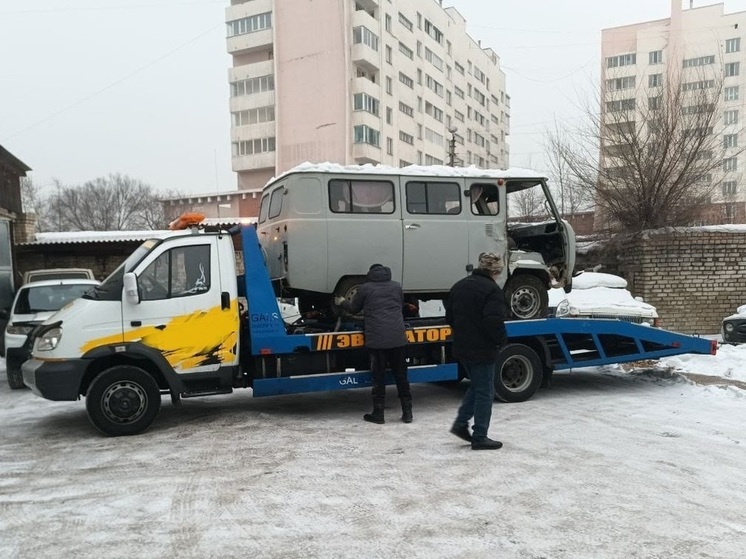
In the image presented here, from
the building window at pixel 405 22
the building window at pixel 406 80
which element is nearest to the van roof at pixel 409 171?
the building window at pixel 406 80

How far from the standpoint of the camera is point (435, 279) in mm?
7520

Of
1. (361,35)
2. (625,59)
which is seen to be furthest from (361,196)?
(625,59)

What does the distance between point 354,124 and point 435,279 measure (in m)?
40.7

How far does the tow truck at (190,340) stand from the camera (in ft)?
19.9

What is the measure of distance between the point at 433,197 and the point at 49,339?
4.70 m

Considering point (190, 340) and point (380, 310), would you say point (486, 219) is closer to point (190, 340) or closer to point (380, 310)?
point (380, 310)

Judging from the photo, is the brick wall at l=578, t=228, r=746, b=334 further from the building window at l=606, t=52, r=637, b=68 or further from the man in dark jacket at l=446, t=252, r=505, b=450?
the building window at l=606, t=52, r=637, b=68

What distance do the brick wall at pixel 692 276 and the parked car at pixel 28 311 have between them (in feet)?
44.7

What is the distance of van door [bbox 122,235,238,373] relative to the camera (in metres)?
6.20

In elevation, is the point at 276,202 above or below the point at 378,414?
above

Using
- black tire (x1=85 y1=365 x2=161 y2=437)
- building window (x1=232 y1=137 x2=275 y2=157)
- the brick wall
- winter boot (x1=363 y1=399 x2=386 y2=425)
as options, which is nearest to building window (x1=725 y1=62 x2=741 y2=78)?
building window (x1=232 y1=137 x2=275 y2=157)

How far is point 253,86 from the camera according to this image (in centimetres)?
5062

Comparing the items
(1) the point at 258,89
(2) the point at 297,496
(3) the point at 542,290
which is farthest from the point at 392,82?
(2) the point at 297,496

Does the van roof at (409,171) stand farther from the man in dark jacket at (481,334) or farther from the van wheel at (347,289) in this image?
the man in dark jacket at (481,334)
